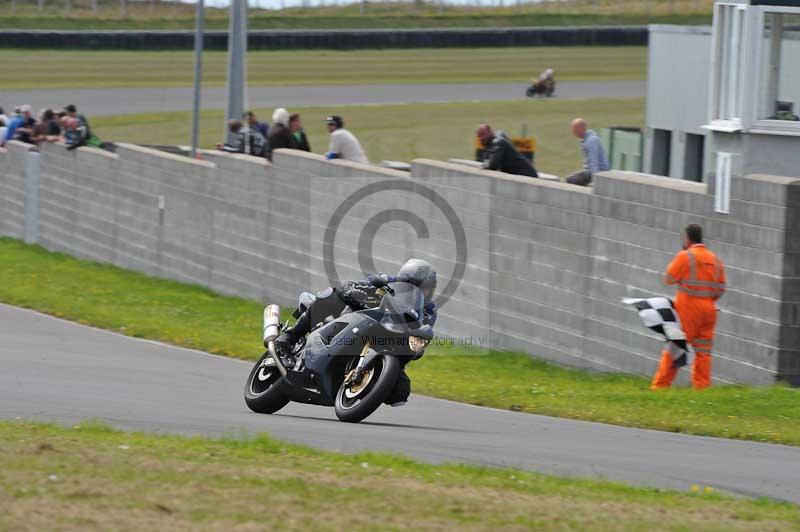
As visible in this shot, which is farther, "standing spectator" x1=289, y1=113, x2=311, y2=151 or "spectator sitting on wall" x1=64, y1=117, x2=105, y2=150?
"spectator sitting on wall" x1=64, y1=117, x2=105, y2=150

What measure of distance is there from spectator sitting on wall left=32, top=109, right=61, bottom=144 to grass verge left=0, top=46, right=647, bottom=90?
11.7 m

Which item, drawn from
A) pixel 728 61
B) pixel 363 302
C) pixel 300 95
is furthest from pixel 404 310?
pixel 300 95

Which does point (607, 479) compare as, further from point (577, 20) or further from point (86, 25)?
point (577, 20)

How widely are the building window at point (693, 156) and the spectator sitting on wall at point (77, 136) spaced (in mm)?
10936

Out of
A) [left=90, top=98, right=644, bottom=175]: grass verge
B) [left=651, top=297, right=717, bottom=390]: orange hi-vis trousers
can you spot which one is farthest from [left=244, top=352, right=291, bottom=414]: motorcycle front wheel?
[left=90, top=98, right=644, bottom=175]: grass verge

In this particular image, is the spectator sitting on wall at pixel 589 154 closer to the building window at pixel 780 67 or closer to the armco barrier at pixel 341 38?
the building window at pixel 780 67

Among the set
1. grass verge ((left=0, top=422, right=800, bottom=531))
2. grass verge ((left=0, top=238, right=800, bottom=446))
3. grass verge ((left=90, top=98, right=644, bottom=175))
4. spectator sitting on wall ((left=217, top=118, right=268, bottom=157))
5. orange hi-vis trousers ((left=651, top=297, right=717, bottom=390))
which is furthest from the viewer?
grass verge ((left=90, top=98, right=644, bottom=175))

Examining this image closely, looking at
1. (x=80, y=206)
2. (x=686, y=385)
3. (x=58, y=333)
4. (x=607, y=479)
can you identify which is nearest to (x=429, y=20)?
(x=80, y=206)

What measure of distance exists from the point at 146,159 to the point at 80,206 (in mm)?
2744

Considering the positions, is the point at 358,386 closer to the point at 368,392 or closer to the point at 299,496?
the point at 368,392

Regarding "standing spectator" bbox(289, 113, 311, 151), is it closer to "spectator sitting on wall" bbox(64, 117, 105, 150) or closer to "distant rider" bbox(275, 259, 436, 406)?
"spectator sitting on wall" bbox(64, 117, 105, 150)

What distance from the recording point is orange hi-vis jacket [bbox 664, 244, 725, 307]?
1319cm

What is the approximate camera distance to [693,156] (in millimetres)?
24484

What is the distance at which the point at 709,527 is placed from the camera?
7.38 meters
